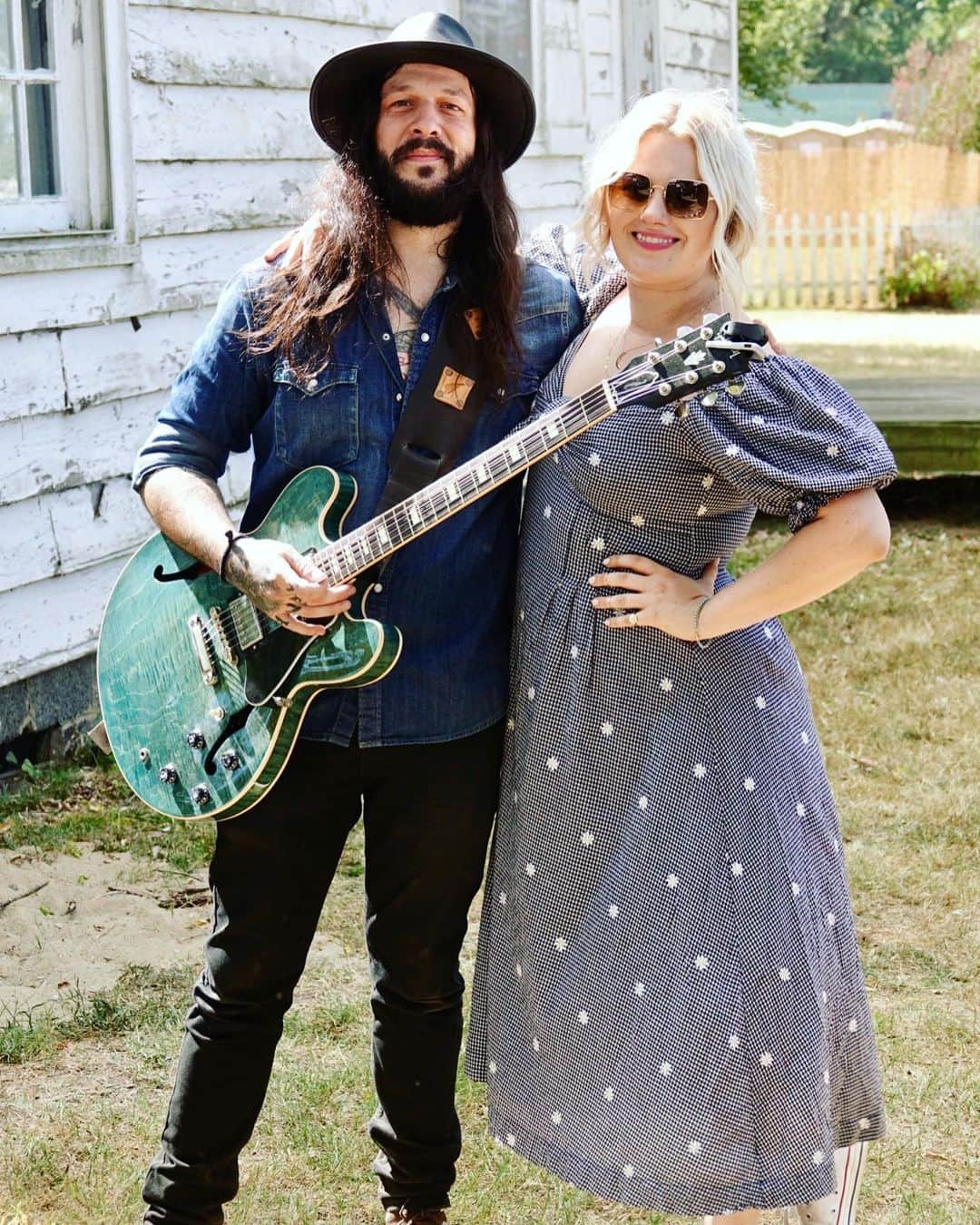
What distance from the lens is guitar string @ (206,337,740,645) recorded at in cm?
234

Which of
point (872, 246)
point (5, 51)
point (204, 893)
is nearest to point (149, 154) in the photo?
point (5, 51)

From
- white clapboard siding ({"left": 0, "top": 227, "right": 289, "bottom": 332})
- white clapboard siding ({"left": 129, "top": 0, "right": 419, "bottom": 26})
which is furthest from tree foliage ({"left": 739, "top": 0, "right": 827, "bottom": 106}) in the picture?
white clapboard siding ({"left": 0, "top": 227, "right": 289, "bottom": 332})

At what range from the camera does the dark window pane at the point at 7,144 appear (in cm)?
494

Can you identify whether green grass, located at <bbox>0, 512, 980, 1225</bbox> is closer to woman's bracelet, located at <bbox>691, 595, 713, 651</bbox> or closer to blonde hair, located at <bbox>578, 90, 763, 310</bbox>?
woman's bracelet, located at <bbox>691, 595, 713, 651</bbox>

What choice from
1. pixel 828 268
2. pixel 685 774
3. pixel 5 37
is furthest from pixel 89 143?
pixel 828 268

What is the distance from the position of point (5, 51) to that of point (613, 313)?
305 cm

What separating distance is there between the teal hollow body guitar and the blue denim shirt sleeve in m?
0.16

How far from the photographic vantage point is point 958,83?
86.3 feet

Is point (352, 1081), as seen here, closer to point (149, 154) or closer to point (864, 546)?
point (864, 546)

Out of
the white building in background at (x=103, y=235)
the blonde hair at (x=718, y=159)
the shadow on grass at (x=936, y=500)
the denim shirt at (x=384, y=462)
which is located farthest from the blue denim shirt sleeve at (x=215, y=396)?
the shadow on grass at (x=936, y=500)

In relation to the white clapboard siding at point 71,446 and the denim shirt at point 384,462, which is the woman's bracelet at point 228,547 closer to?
the denim shirt at point 384,462

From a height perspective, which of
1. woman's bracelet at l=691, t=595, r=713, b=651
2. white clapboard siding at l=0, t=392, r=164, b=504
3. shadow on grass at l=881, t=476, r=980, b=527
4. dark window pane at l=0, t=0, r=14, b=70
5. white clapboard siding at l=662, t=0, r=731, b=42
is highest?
white clapboard siding at l=662, t=0, r=731, b=42

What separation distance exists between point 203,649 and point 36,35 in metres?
3.07

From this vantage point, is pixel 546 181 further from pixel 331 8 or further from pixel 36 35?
pixel 36 35
